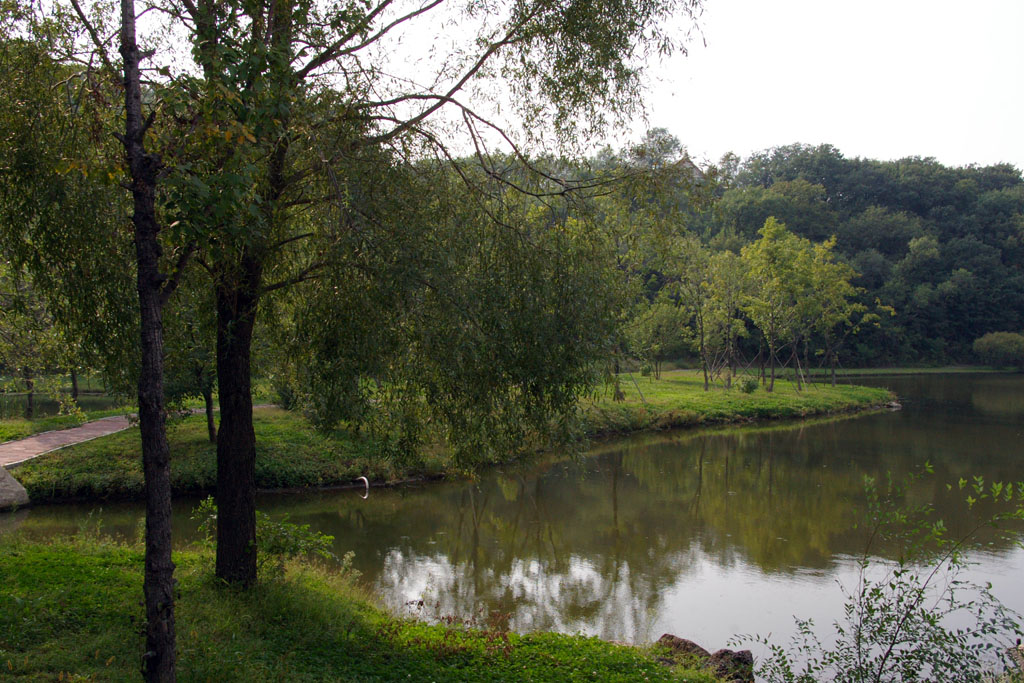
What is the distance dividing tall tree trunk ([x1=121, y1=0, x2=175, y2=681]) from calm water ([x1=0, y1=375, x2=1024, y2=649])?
4020 millimetres

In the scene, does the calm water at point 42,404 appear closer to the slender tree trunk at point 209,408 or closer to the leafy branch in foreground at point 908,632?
the slender tree trunk at point 209,408

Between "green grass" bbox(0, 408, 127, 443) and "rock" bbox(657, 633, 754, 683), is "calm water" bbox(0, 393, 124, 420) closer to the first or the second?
"green grass" bbox(0, 408, 127, 443)

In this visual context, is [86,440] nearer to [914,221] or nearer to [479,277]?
[479,277]

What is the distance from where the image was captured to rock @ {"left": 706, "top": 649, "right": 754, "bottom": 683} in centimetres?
749

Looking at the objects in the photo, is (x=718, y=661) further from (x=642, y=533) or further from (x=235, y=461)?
(x=642, y=533)

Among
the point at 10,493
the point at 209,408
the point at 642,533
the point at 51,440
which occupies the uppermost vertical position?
the point at 209,408

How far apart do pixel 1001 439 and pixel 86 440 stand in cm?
2614

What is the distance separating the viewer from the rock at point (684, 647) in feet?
26.1

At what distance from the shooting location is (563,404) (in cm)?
716

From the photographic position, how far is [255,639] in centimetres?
682

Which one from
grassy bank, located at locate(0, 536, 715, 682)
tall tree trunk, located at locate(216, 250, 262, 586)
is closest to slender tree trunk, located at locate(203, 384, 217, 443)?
grassy bank, located at locate(0, 536, 715, 682)

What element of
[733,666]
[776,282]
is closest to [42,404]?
[733,666]

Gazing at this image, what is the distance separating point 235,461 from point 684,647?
5076 mm

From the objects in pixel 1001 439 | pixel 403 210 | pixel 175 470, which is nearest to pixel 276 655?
pixel 403 210
